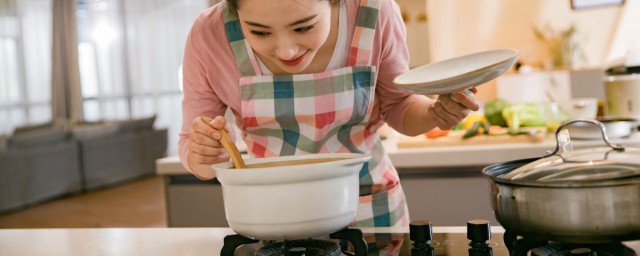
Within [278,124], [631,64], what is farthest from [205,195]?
[631,64]

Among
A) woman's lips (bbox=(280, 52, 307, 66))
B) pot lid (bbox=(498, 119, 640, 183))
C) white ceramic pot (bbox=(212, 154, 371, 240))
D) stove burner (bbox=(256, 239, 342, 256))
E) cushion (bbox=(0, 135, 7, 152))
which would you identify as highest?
woman's lips (bbox=(280, 52, 307, 66))

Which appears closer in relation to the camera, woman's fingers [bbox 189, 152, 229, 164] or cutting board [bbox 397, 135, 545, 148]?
woman's fingers [bbox 189, 152, 229, 164]

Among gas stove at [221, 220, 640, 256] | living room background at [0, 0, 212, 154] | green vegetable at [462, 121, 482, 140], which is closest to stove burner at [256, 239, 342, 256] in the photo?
gas stove at [221, 220, 640, 256]

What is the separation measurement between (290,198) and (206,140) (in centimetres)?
22

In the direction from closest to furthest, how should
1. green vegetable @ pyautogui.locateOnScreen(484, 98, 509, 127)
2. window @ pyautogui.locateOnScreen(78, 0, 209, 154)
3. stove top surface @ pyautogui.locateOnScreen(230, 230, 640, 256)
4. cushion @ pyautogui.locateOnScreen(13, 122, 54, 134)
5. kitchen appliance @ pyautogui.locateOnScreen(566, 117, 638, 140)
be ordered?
1. stove top surface @ pyautogui.locateOnScreen(230, 230, 640, 256)
2. kitchen appliance @ pyautogui.locateOnScreen(566, 117, 638, 140)
3. green vegetable @ pyautogui.locateOnScreen(484, 98, 509, 127)
4. cushion @ pyautogui.locateOnScreen(13, 122, 54, 134)
5. window @ pyautogui.locateOnScreen(78, 0, 209, 154)

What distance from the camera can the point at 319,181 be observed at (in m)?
0.80

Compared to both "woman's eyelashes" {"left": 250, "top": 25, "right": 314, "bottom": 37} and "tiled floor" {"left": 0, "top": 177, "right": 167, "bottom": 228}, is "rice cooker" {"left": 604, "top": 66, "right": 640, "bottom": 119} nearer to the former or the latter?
"woman's eyelashes" {"left": 250, "top": 25, "right": 314, "bottom": 37}

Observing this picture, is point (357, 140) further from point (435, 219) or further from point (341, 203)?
point (435, 219)

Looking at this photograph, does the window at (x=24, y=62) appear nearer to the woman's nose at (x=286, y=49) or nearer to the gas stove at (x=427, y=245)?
the woman's nose at (x=286, y=49)

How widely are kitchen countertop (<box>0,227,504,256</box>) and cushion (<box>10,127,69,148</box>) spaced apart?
591 centimetres

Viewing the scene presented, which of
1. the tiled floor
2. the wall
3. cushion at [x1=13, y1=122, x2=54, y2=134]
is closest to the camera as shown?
the tiled floor

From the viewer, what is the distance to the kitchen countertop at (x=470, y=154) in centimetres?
201

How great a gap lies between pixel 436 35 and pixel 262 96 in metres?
5.87

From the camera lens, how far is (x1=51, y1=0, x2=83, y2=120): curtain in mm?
9320
